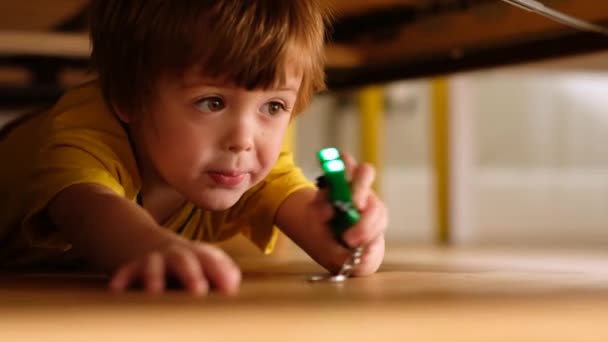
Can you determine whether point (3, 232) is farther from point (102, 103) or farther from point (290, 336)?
point (290, 336)

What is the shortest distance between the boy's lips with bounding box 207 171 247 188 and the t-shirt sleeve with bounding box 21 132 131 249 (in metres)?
0.07

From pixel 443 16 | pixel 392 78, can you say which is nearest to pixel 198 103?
pixel 443 16

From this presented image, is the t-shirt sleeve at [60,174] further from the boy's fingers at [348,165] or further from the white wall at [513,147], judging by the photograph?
the white wall at [513,147]

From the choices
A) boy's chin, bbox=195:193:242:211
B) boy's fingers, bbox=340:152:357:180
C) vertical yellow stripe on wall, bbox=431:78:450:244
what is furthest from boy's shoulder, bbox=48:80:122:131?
vertical yellow stripe on wall, bbox=431:78:450:244

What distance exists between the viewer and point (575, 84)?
8.14 ft

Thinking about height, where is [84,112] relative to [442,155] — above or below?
below

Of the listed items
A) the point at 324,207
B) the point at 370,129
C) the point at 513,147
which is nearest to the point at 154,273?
the point at 324,207

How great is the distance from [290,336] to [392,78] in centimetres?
100

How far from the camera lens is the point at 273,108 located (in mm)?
710

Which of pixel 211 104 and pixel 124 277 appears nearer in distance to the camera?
pixel 124 277

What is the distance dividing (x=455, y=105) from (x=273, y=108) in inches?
51.5

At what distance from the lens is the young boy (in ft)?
2.11

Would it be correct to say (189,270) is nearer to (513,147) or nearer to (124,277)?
(124,277)

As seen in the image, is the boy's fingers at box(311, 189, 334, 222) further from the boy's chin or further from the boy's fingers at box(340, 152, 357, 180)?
the boy's chin
